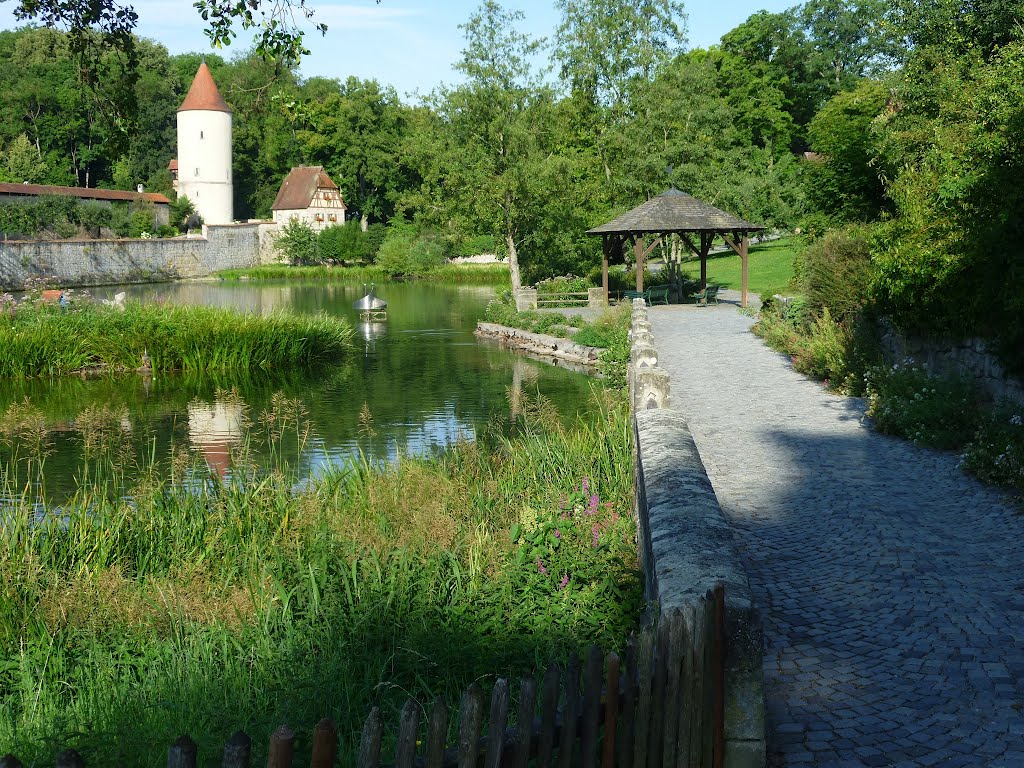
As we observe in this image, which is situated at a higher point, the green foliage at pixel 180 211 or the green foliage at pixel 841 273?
the green foliage at pixel 180 211

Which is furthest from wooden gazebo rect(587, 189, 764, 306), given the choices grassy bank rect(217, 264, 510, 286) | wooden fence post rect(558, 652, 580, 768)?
grassy bank rect(217, 264, 510, 286)

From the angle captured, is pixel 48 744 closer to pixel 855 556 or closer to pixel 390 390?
pixel 855 556

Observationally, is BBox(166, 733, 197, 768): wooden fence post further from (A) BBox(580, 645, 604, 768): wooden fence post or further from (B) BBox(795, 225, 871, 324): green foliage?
(B) BBox(795, 225, 871, 324): green foliage

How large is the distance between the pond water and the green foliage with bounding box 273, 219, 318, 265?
4335 centimetres

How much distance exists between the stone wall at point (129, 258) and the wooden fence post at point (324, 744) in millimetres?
54882

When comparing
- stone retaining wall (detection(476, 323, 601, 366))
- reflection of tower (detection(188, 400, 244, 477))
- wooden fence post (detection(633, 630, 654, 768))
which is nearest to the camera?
wooden fence post (detection(633, 630, 654, 768))

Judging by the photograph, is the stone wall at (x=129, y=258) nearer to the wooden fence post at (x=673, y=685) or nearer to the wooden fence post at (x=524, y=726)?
the wooden fence post at (x=673, y=685)

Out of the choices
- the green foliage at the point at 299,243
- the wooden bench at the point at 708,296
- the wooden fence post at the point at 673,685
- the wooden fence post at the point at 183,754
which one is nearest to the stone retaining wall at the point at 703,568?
the wooden fence post at the point at 673,685

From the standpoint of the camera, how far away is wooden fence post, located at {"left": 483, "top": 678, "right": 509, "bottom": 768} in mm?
2426


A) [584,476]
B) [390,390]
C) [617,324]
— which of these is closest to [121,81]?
[584,476]

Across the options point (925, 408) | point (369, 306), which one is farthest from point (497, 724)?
point (369, 306)

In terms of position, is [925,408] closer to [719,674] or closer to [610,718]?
[719,674]

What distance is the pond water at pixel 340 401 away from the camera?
538 inches

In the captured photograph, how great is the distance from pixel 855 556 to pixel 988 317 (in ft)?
16.4
